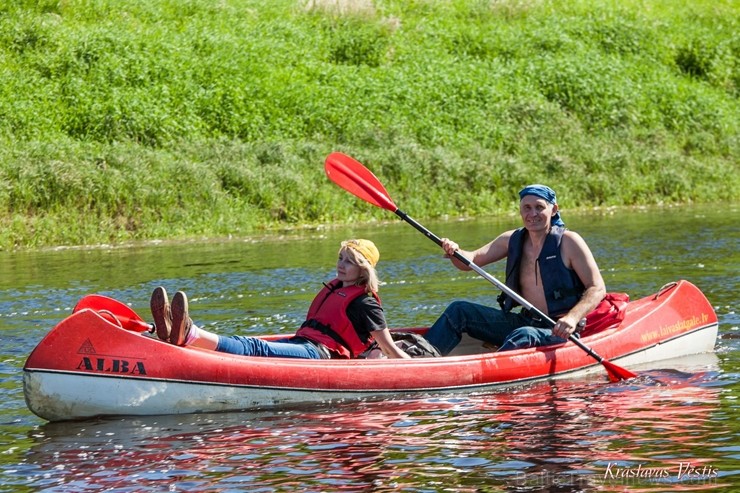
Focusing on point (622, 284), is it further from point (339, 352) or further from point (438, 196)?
point (438, 196)

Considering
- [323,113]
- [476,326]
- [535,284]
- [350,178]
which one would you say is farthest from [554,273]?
[323,113]

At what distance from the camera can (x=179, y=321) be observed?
23.2 feet

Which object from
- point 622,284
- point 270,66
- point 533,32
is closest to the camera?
point 622,284

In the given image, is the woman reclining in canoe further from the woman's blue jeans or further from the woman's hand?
the woman's hand

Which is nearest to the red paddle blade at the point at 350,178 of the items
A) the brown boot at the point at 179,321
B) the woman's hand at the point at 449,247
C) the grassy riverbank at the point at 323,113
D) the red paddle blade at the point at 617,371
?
the woman's hand at the point at 449,247

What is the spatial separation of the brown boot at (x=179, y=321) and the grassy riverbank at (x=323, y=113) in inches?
385

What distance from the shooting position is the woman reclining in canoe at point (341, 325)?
24.4ft

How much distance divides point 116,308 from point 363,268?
4.93 feet

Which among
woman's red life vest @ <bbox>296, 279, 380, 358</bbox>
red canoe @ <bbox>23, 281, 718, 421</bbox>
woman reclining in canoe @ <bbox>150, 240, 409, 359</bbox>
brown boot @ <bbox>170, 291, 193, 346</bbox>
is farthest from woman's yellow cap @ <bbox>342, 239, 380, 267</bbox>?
brown boot @ <bbox>170, 291, 193, 346</bbox>

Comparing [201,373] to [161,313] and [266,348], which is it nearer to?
[161,313]

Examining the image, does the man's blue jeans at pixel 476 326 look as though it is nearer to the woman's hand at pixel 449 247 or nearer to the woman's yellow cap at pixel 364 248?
the woman's hand at pixel 449 247

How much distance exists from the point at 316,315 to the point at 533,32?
19898mm

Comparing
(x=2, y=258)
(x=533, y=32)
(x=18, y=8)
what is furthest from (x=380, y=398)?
(x=533, y=32)

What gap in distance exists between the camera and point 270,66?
74.2 feet
